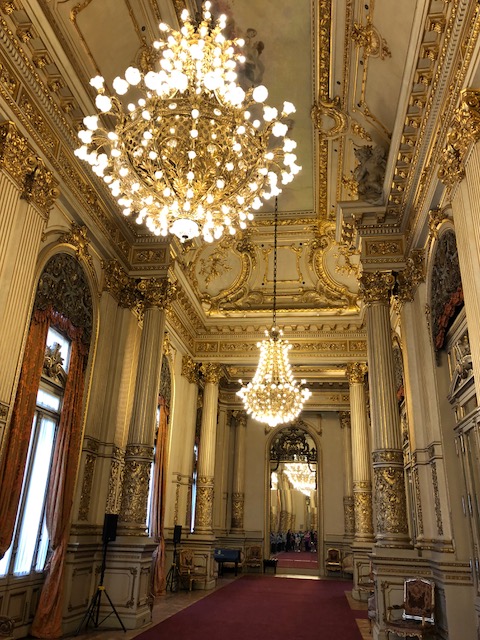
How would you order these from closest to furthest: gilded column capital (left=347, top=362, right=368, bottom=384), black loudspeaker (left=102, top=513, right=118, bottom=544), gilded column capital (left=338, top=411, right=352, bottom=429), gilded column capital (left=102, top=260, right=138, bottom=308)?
black loudspeaker (left=102, top=513, right=118, bottom=544)
gilded column capital (left=102, top=260, right=138, bottom=308)
gilded column capital (left=347, top=362, right=368, bottom=384)
gilded column capital (left=338, top=411, right=352, bottom=429)

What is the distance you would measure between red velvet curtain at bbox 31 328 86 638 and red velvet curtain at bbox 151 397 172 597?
3.26 metres

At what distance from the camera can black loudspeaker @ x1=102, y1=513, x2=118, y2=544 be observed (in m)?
7.04

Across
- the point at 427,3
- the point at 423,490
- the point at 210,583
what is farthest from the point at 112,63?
the point at 210,583

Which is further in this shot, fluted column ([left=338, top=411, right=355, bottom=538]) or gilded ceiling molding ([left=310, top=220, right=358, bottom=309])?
fluted column ([left=338, top=411, right=355, bottom=538])

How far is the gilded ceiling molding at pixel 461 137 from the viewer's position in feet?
15.6

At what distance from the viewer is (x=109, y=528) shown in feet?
23.1

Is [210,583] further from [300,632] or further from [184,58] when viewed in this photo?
[184,58]

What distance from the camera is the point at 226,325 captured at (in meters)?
12.7

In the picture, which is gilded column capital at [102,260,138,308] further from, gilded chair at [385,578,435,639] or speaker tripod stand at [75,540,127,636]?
gilded chair at [385,578,435,639]

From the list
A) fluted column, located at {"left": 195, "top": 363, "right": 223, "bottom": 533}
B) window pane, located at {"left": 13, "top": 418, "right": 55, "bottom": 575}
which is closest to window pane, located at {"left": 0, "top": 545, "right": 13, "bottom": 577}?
window pane, located at {"left": 13, "top": 418, "right": 55, "bottom": 575}

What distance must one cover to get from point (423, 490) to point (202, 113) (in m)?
5.54

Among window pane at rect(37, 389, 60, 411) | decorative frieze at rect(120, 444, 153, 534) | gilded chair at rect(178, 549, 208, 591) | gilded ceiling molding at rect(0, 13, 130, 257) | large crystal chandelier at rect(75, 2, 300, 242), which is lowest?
gilded chair at rect(178, 549, 208, 591)

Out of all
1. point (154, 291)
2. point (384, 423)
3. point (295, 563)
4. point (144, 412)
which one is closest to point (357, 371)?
point (384, 423)

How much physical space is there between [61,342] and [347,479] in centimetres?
1153
